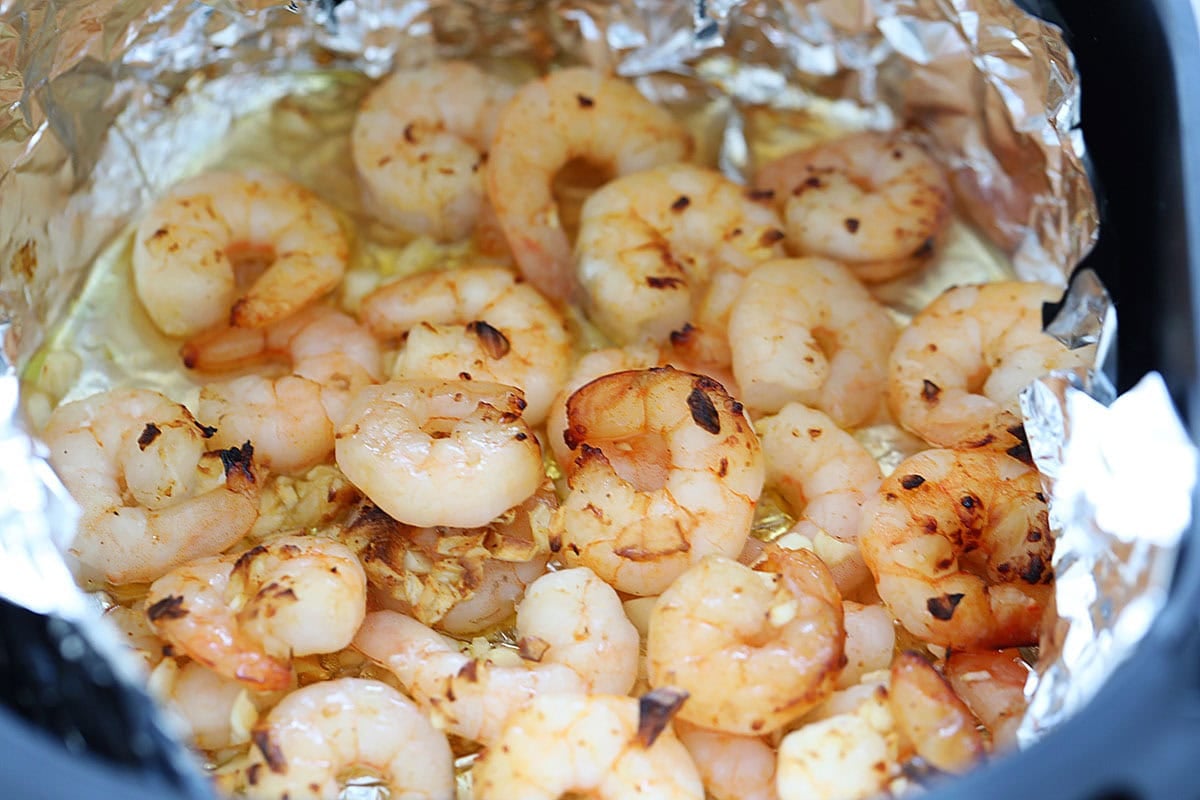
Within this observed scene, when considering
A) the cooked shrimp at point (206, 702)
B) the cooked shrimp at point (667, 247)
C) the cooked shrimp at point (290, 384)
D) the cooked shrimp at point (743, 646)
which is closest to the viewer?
the cooked shrimp at point (743, 646)

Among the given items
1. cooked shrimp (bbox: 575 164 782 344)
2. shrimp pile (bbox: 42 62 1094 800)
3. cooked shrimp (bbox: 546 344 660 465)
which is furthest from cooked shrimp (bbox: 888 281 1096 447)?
cooked shrimp (bbox: 546 344 660 465)

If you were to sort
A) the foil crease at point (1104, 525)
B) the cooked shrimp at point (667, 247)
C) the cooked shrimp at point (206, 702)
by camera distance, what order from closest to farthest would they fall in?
the foil crease at point (1104, 525) → the cooked shrimp at point (206, 702) → the cooked shrimp at point (667, 247)

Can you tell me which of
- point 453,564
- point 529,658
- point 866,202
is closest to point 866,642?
point 529,658

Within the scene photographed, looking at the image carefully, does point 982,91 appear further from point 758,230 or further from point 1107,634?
point 1107,634

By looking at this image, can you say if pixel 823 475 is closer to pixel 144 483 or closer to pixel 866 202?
pixel 866 202

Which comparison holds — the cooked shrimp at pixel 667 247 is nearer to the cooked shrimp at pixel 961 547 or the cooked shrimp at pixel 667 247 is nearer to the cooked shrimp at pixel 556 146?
the cooked shrimp at pixel 556 146

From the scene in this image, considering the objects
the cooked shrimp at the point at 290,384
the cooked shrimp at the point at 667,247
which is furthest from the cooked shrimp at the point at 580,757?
the cooked shrimp at the point at 667,247
